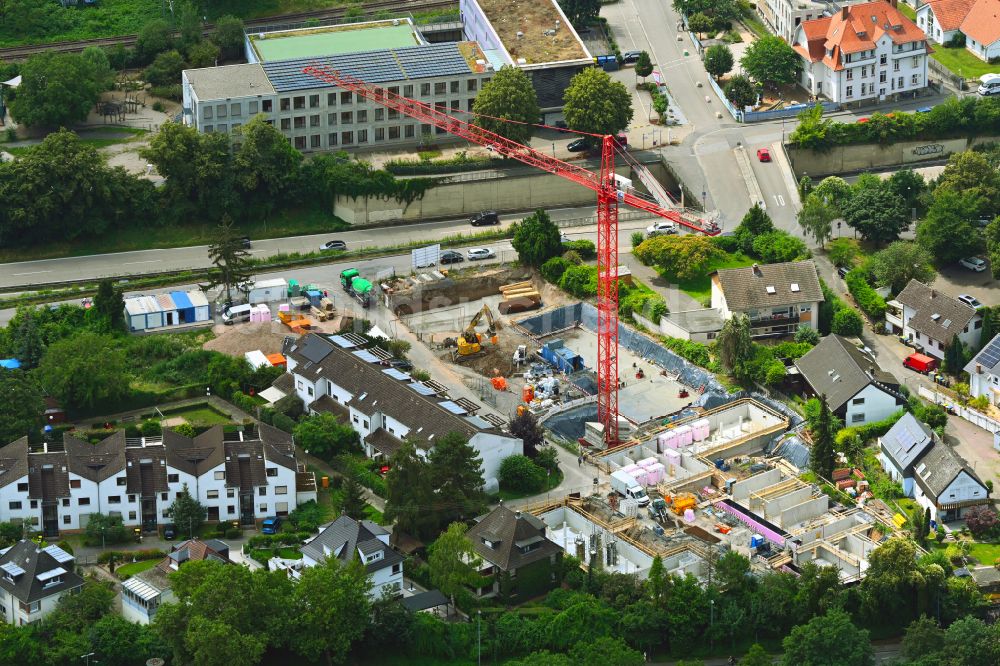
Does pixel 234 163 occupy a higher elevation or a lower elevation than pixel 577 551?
higher

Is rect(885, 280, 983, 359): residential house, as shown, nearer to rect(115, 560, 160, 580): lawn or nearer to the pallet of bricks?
the pallet of bricks

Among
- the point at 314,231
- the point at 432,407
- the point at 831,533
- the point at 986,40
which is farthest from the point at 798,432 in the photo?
the point at 986,40

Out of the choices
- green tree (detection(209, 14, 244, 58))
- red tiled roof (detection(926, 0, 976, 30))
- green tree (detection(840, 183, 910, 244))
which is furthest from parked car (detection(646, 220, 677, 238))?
green tree (detection(209, 14, 244, 58))

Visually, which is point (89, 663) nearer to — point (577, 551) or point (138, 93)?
point (577, 551)

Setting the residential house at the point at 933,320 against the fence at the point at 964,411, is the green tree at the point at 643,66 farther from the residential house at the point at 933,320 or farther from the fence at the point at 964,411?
the fence at the point at 964,411

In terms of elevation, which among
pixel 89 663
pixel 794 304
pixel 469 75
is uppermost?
pixel 469 75

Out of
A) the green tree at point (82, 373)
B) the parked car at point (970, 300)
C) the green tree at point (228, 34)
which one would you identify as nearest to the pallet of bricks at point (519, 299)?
the green tree at point (82, 373)

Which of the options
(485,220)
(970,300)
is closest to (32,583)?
(485,220)
